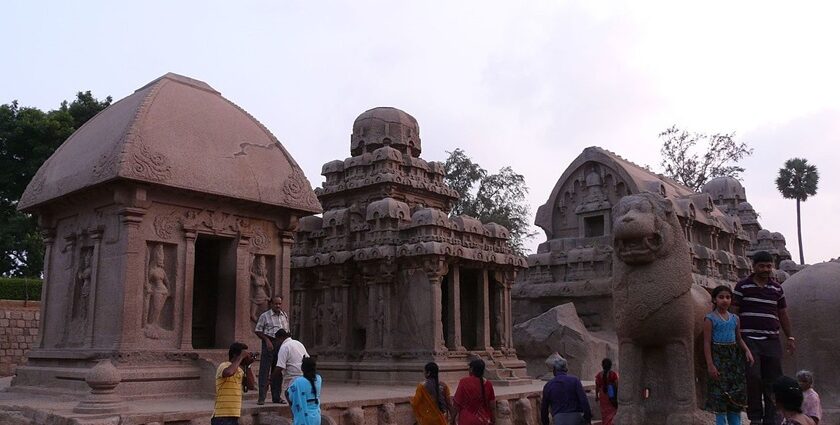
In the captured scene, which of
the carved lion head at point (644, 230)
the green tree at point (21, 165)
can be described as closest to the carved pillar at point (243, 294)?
the carved lion head at point (644, 230)

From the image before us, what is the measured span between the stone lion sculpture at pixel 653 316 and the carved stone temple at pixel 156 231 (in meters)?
7.71

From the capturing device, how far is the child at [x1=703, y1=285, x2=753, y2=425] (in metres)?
6.52

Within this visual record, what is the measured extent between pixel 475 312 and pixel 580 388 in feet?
39.2

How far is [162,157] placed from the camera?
38.8ft

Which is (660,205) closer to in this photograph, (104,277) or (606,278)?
(104,277)

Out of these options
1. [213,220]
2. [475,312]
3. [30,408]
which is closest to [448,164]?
[475,312]

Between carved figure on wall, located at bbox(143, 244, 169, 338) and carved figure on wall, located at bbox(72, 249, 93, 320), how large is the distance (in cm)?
119

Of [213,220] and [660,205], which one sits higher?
[213,220]

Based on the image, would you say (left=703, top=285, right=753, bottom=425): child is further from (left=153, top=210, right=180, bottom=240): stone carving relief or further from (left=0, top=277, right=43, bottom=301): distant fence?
(left=0, top=277, right=43, bottom=301): distant fence

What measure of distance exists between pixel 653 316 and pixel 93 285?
31.0 ft

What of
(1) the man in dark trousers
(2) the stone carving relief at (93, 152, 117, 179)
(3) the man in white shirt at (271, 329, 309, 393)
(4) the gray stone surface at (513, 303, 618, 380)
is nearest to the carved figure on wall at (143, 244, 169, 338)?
(2) the stone carving relief at (93, 152, 117, 179)

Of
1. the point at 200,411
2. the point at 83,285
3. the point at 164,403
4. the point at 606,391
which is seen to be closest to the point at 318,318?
the point at 83,285

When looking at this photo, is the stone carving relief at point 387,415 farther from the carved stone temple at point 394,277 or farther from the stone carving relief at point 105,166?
the stone carving relief at point 105,166

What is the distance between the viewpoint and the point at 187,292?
12.2 metres
